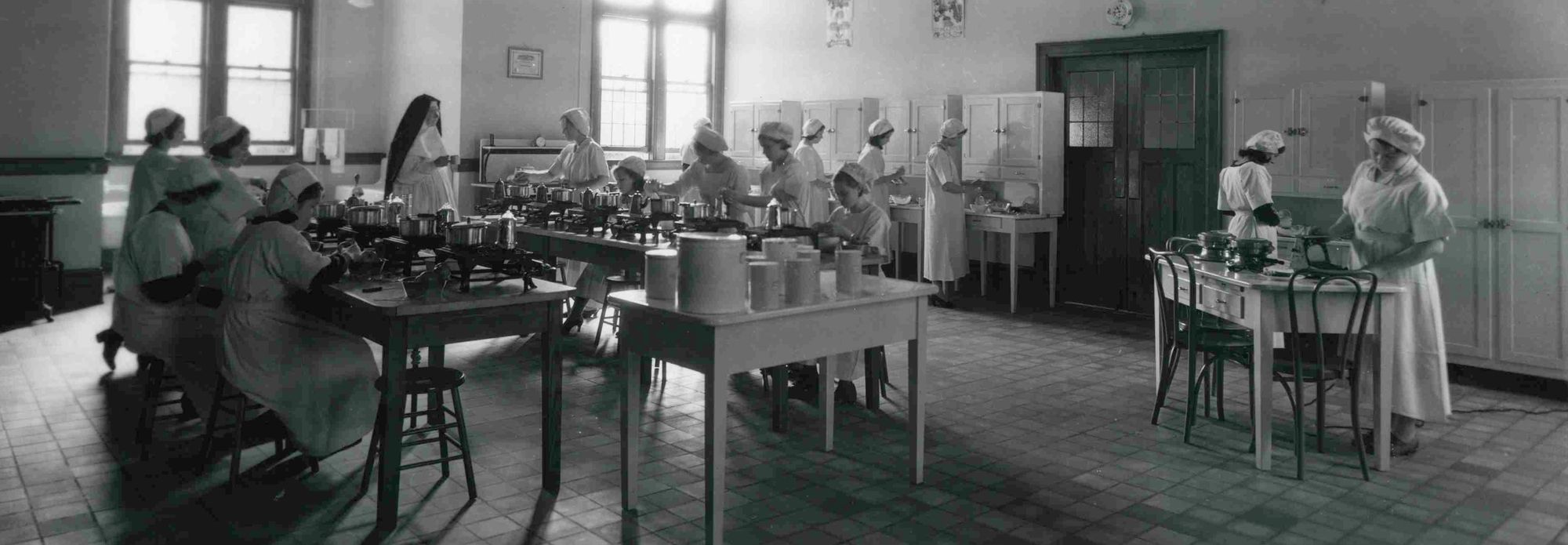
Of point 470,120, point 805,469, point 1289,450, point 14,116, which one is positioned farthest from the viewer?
point 470,120

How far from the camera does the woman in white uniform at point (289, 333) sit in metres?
4.15

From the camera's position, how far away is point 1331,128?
277 inches

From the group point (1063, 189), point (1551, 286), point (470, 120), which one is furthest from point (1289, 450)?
point (470, 120)

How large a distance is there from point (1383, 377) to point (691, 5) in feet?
31.8

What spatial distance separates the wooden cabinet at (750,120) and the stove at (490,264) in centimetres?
730

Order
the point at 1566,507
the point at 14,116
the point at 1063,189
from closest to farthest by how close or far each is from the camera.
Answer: the point at 1566,507 → the point at 14,116 → the point at 1063,189

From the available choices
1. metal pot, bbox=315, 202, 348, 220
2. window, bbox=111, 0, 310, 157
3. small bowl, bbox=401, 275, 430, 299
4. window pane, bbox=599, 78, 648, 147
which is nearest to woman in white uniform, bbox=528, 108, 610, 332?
metal pot, bbox=315, 202, 348, 220

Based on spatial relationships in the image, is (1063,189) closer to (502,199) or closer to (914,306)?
(502,199)

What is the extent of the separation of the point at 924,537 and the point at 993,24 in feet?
23.5

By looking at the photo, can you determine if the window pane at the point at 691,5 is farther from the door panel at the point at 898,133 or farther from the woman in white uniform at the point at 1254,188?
the woman in white uniform at the point at 1254,188

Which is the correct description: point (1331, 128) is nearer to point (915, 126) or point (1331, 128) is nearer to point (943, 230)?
point (943, 230)

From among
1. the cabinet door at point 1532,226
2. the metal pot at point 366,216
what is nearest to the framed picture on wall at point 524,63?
the metal pot at point 366,216

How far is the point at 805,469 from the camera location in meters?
4.46

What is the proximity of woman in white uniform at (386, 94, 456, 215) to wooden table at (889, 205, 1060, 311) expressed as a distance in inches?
166
